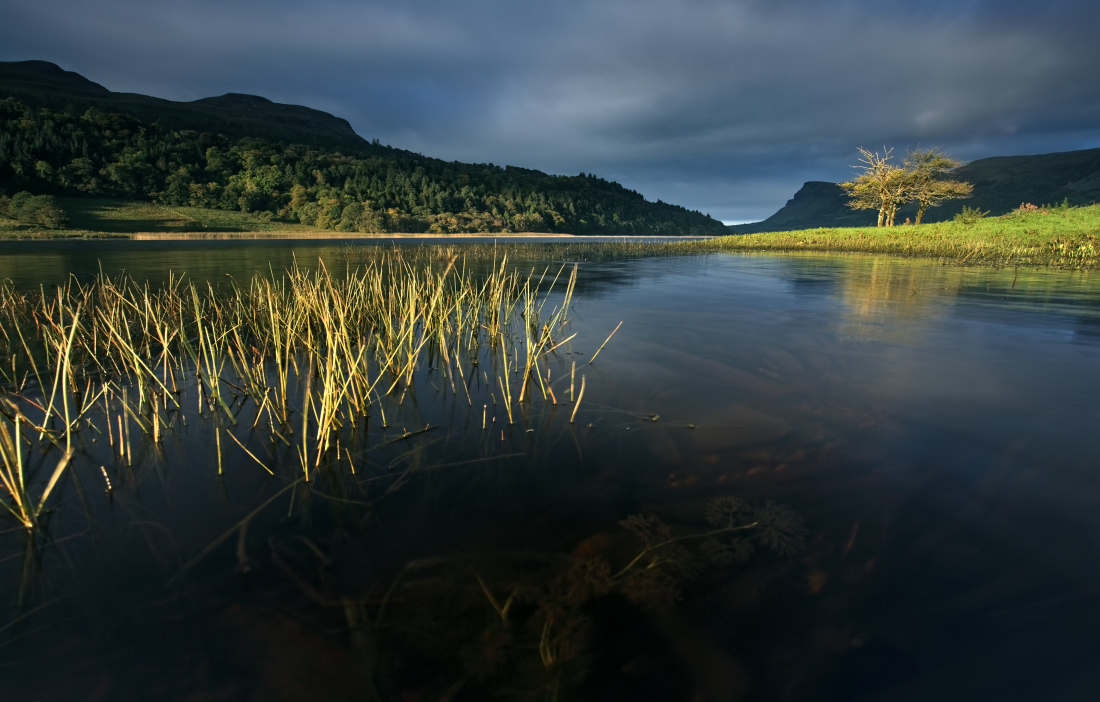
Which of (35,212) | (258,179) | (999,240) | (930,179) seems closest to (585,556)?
(999,240)

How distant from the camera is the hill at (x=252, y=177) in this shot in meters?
83.2

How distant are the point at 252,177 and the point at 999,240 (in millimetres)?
123512

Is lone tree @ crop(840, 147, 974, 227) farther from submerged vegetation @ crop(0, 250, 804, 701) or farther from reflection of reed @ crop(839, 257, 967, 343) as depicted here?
submerged vegetation @ crop(0, 250, 804, 701)

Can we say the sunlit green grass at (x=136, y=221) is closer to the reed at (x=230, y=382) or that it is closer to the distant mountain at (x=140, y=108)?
the distant mountain at (x=140, y=108)

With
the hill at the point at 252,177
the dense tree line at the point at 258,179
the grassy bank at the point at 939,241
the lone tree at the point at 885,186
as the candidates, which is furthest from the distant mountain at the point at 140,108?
the lone tree at the point at 885,186

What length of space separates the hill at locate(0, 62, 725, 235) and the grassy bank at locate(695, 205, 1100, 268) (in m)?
85.1

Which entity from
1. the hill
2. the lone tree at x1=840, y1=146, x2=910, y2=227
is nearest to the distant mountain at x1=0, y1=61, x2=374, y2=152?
the hill

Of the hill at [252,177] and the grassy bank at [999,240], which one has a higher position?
the hill at [252,177]

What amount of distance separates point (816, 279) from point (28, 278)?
28.1 m

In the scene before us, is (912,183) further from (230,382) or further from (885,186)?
(230,382)

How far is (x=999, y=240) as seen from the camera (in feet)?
85.7

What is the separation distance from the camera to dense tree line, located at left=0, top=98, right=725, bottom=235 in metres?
82.4

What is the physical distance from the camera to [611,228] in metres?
154

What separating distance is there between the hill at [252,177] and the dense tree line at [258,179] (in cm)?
25
